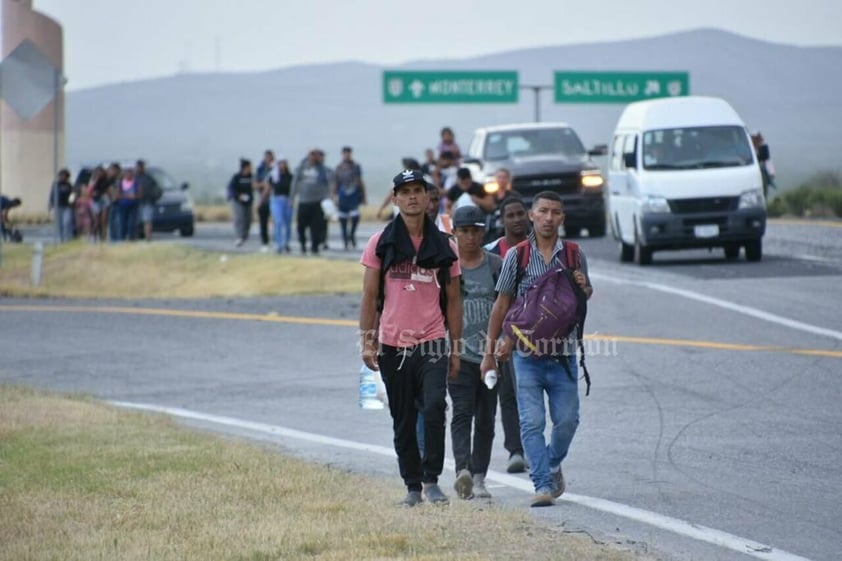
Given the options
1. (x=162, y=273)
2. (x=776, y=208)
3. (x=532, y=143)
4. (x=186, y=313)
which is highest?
(x=532, y=143)

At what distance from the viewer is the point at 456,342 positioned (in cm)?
995

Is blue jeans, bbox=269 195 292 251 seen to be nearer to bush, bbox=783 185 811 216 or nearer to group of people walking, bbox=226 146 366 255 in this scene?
group of people walking, bbox=226 146 366 255

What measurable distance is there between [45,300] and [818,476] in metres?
17.5

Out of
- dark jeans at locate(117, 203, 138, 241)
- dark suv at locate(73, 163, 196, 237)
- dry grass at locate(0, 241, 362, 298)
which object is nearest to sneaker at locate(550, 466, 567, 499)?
dry grass at locate(0, 241, 362, 298)

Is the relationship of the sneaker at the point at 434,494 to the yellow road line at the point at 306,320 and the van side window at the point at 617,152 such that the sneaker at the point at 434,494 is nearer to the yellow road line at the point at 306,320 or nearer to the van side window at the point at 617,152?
the yellow road line at the point at 306,320

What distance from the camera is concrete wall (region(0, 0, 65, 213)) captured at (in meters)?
60.4

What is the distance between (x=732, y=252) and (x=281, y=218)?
27.3ft

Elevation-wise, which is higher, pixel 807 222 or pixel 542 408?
pixel 807 222

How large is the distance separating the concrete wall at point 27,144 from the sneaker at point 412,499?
169ft

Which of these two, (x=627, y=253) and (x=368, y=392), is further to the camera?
(x=627, y=253)

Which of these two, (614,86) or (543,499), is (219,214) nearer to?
(614,86)

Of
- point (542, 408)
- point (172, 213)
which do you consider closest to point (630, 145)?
point (542, 408)

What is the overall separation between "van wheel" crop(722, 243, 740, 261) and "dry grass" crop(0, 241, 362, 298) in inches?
218

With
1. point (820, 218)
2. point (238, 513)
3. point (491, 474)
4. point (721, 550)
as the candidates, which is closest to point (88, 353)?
point (491, 474)
